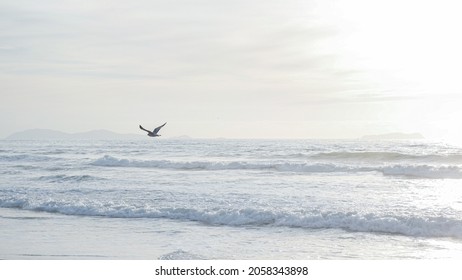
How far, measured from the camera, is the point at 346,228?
12.2 meters

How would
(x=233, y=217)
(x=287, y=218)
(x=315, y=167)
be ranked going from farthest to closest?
(x=315, y=167)
(x=233, y=217)
(x=287, y=218)

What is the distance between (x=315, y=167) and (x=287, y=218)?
15937mm

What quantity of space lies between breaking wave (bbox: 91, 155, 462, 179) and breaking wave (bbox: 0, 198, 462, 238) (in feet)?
44.8

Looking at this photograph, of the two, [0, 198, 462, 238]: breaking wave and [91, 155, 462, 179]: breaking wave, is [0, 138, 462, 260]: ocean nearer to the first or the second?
[0, 198, 462, 238]: breaking wave

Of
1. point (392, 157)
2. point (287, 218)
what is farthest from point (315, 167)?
point (287, 218)

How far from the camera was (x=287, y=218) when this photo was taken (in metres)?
13.0

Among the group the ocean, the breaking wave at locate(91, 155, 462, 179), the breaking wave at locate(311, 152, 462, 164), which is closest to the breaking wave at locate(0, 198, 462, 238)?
the ocean

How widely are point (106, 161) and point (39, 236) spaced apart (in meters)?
24.3

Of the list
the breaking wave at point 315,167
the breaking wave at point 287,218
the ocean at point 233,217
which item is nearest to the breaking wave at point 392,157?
the breaking wave at point 315,167

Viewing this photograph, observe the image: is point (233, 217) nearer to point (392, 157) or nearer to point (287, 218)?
point (287, 218)

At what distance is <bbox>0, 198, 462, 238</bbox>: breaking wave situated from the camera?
11.7 metres

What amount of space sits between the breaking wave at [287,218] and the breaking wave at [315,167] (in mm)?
13668

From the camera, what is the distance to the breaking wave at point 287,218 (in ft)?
38.4

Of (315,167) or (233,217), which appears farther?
(315,167)
